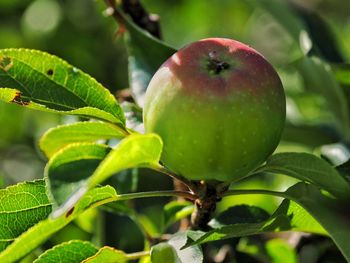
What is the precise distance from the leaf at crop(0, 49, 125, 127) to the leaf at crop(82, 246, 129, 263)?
0.19m

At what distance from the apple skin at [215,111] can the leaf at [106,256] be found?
175mm

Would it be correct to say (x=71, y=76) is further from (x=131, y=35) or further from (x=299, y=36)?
(x=299, y=36)

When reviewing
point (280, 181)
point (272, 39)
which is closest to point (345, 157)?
point (280, 181)

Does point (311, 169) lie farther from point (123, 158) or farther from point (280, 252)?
point (280, 252)

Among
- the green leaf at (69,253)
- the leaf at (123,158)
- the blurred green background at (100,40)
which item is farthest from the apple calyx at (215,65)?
→ the blurred green background at (100,40)

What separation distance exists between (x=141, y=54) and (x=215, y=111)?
0.47 m

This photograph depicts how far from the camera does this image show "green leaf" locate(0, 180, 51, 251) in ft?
3.56

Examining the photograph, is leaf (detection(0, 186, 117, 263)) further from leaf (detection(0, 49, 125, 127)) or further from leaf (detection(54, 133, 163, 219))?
leaf (detection(0, 49, 125, 127))

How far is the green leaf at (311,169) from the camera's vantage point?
1.01 m

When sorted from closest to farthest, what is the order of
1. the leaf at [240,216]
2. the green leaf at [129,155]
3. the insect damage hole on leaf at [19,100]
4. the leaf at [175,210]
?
1. the green leaf at [129,155]
2. the insect damage hole on leaf at [19,100]
3. the leaf at [240,216]
4. the leaf at [175,210]

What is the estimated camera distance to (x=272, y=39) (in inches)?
141

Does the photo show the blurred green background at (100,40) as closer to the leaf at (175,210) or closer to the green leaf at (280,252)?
the green leaf at (280,252)

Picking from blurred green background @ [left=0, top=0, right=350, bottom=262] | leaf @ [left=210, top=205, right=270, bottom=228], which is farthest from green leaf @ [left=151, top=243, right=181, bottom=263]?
blurred green background @ [left=0, top=0, right=350, bottom=262]

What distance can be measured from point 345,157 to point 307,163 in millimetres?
458
